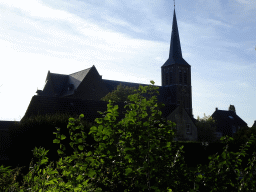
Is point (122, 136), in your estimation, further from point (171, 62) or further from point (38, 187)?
point (171, 62)

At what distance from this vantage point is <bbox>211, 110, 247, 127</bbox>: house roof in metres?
63.2

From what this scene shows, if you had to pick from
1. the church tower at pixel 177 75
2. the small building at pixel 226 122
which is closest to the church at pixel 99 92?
the church tower at pixel 177 75

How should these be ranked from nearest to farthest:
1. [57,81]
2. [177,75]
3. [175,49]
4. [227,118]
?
[57,81] < [227,118] < [175,49] < [177,75]

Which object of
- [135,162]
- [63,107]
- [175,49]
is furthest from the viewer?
[175,49]

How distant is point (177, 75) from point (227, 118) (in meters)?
15.0

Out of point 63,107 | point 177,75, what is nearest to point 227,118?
point 177,75

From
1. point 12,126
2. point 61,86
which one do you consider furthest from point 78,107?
point 61,86

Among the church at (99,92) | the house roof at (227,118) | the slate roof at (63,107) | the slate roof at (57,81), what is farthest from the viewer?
Result: the house roof at (227,118)

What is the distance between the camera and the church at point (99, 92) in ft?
84.0

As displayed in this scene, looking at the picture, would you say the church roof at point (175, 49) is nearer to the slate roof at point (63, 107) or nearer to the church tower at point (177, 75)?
the church tower at point (177, 75)

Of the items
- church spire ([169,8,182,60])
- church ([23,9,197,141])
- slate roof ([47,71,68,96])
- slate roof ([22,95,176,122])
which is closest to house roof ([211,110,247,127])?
church ([23,9,197,141])

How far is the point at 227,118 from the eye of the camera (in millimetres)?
63625

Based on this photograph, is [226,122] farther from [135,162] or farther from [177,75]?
[135,162]

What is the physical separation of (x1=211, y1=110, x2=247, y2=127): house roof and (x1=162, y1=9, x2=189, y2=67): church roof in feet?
46.1
